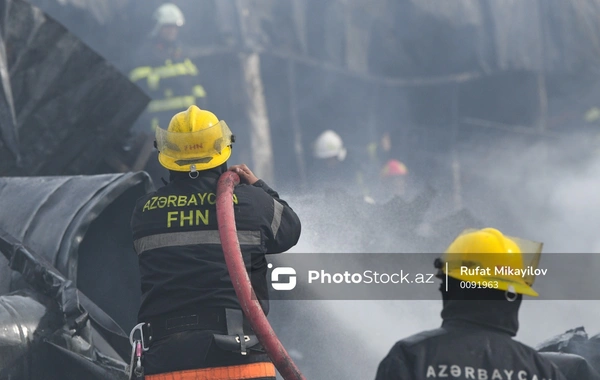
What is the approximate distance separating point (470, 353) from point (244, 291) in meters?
1.01

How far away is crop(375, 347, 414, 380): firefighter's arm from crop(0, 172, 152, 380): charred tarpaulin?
7.72ft

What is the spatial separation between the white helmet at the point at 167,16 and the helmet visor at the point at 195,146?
8982mm

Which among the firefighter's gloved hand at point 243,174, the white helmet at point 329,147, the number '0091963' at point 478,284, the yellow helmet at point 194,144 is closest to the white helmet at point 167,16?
the white helmet at point 329,147

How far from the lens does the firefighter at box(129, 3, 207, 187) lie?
11.7 meters

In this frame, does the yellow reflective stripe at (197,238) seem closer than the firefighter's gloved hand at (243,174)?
Yes

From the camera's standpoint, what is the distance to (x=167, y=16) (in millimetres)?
12398

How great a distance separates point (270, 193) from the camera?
3.53 m

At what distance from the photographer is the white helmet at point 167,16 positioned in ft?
40.3

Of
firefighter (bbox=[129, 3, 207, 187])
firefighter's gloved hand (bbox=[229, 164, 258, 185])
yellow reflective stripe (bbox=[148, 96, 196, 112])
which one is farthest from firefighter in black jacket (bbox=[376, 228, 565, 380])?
yellow reflective stripe (bbox=[148, 96, 196, 112])

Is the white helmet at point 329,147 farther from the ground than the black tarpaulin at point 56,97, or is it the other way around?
the white helmet at point 329,147

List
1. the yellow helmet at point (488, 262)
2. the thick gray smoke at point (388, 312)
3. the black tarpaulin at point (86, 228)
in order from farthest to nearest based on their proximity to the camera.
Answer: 1. the thick gray smoke at point (388, 312)
2. the black tarpaulin at point (86, 228)
3. the yellow helmet at point (488, 262)

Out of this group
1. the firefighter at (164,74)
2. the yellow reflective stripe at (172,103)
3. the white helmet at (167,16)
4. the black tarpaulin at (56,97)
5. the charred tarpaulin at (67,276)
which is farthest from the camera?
the white helmet at (167,16)

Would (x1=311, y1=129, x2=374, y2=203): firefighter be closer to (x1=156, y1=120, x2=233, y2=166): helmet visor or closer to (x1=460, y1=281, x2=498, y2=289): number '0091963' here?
(x1=156, y1=120, x2=233, y2=166): helmet visor

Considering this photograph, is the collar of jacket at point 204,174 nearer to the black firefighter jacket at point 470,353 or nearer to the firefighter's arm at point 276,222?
the firefighter's arm at point 276,222
